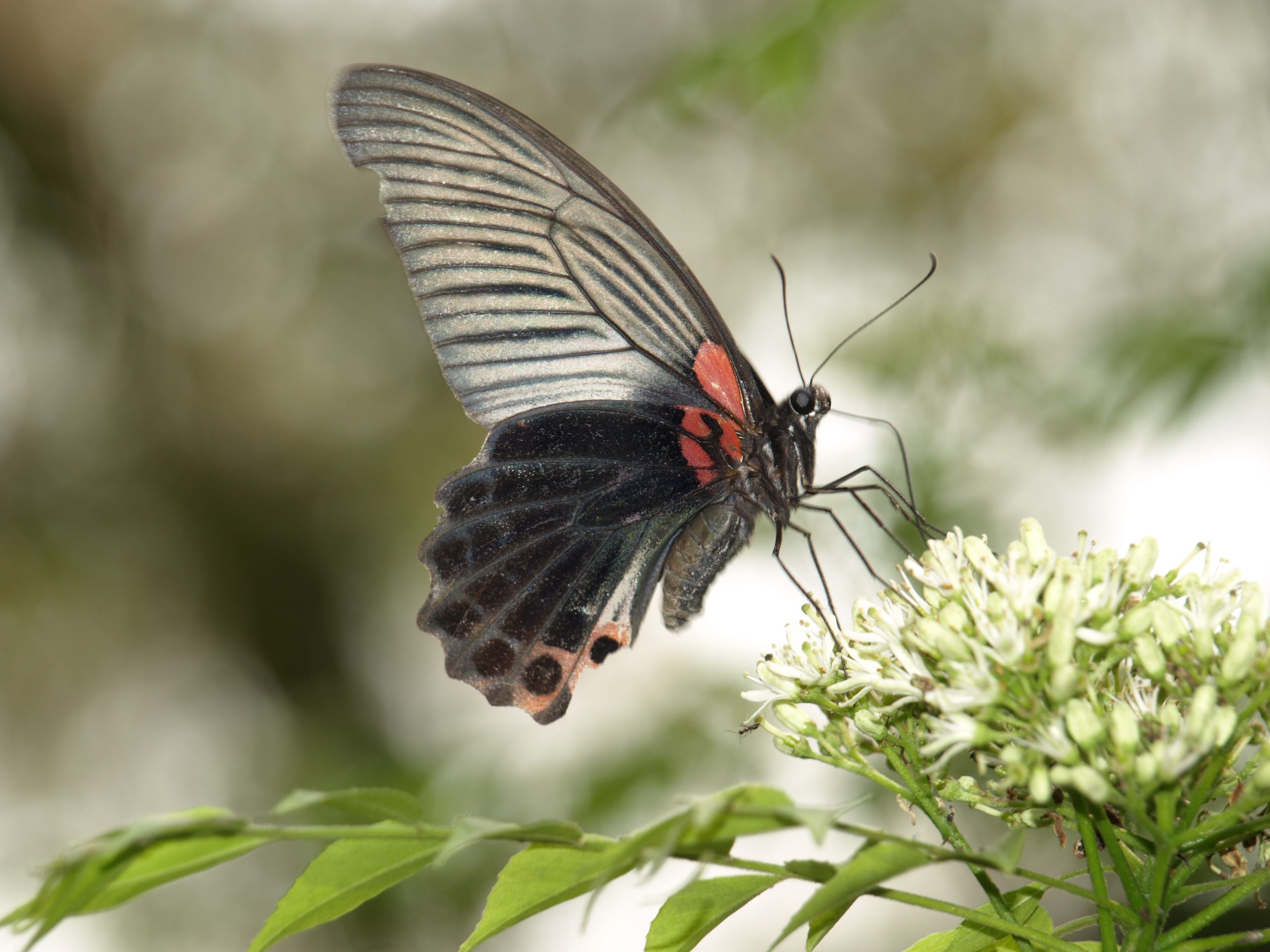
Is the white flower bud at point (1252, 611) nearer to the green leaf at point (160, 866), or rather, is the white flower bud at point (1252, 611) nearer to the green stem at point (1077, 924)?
the green stem at point (1077, 924)

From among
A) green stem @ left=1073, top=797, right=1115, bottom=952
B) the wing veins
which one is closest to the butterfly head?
the wing veins

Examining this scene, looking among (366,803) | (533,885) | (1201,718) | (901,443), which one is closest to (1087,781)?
(1201,718)

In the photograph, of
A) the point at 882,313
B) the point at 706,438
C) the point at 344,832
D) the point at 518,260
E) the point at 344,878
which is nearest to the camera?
the point at 344,832

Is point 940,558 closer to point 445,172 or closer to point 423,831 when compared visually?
point 423,831

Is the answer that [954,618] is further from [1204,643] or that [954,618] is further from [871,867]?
[871,867]

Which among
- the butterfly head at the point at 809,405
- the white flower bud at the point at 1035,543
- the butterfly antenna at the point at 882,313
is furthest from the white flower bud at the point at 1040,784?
the butterfly head at the point at 809,405

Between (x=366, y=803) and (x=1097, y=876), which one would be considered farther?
(x=1097, y=876)
